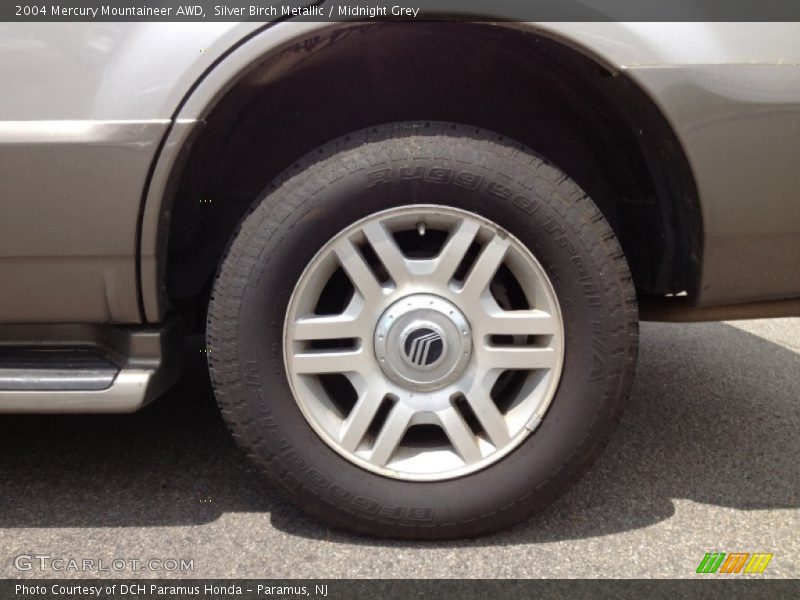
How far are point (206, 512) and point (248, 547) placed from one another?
212 millimetres

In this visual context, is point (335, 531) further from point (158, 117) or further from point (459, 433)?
point (158, 117)

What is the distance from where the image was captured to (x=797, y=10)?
159 cm

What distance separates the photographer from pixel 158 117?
1567 millimetres

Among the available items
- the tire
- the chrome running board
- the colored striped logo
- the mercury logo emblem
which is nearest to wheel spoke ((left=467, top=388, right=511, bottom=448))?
the tire

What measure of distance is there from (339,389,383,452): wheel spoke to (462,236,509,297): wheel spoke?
0.35m

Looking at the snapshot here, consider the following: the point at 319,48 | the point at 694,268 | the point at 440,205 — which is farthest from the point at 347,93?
the point at 694,268

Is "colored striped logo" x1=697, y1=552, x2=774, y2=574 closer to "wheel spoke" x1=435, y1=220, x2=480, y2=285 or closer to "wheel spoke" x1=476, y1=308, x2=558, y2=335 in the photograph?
"wheel spoke" x1=476, y1=308, x2=558, y2=335

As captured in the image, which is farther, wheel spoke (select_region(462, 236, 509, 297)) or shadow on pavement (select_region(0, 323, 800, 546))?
shadow on pavement (select_region(0, 323, 800, 546))

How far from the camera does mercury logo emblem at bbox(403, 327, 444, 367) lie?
5.66ft

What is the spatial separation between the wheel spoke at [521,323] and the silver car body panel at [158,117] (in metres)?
0.42

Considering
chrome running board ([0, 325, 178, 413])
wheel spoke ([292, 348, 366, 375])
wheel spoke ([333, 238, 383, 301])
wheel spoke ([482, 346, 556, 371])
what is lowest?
chrome running board ([0, 325, 178, 413])

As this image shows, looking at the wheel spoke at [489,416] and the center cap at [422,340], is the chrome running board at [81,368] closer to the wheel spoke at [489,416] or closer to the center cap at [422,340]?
the center cap at [422,340]

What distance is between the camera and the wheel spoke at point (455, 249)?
1.71 metres

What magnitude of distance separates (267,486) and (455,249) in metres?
0.88
